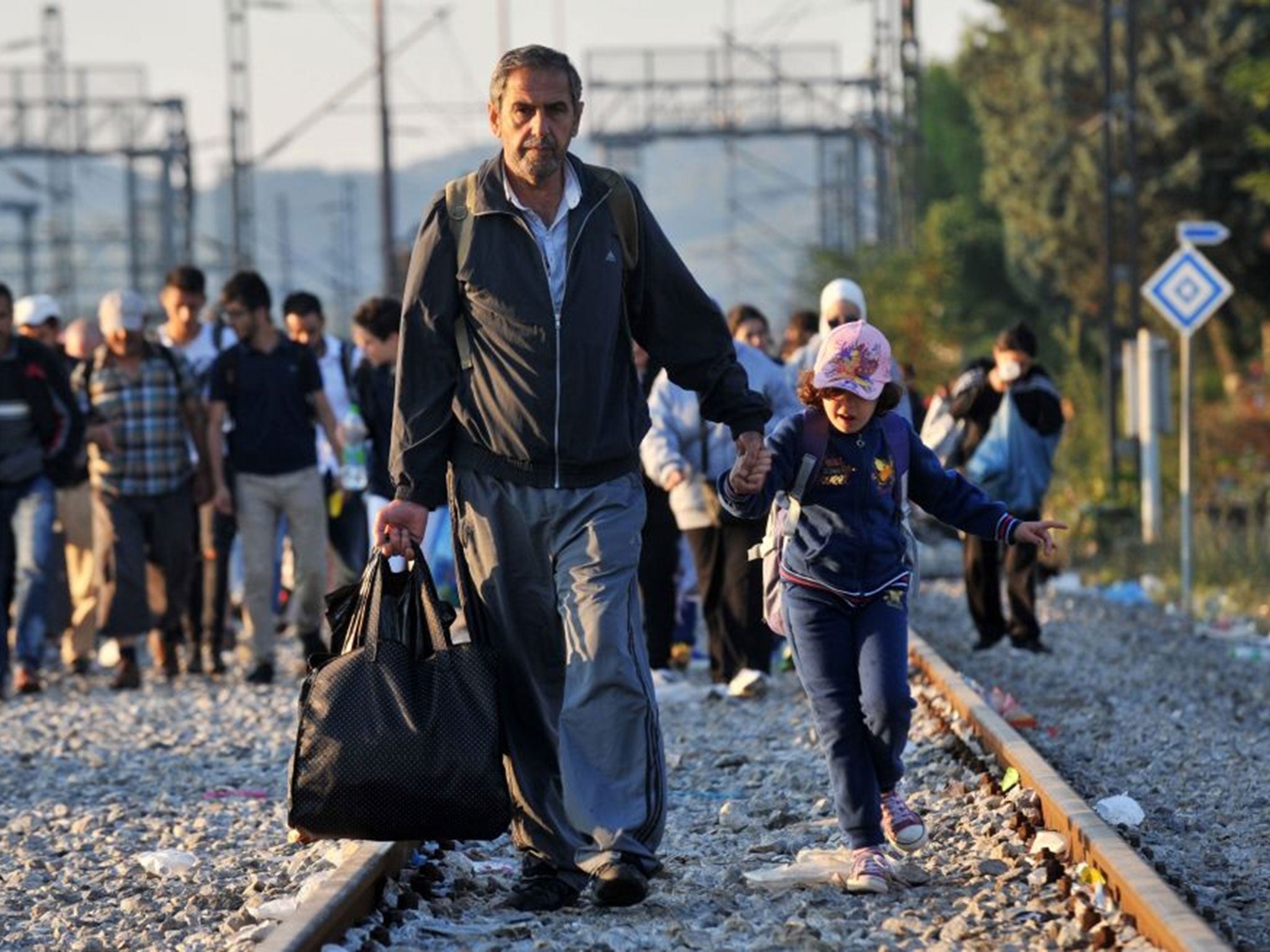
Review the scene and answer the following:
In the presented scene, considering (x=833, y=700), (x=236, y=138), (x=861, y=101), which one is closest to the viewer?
(x=833, y=700)

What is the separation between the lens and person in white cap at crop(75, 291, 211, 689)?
1484 centimetres

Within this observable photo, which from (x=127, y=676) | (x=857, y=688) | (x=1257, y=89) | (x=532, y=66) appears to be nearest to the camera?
(x=532, y=66)

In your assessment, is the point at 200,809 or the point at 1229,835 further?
the point at 200,809

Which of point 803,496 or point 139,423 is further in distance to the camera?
point 139,423

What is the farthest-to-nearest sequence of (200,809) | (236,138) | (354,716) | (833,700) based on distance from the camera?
1. (236,138)
2. (200,809)
3. (833,700)
4. (354,716)

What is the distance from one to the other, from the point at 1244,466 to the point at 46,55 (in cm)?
3350

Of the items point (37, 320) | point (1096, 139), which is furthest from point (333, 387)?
point (1096, 139)

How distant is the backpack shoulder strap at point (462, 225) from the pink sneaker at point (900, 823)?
1826mm

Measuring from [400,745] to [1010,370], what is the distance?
8934 mm

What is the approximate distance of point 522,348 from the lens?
7.09 m

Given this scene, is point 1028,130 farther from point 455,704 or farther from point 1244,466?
point 455,704

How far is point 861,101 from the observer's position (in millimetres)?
56906

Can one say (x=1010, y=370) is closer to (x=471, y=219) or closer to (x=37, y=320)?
(x=37, y=320)

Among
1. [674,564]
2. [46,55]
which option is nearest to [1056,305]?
[46,55]
